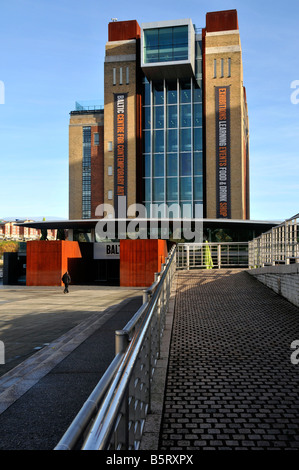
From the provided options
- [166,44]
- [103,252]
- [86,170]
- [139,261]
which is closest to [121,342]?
[139,261]

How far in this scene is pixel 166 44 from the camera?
49.7m

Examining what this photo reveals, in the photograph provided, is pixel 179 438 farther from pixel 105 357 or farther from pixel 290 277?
pixel 290 277

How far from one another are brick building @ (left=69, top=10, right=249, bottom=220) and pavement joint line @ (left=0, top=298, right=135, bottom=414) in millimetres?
41399

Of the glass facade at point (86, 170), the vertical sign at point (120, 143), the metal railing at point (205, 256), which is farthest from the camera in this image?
the glass facade at point (86, 170)

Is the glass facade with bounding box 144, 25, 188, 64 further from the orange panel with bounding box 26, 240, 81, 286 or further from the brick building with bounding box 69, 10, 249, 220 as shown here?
the orange panel with bounding box 26, 240, 81, 286

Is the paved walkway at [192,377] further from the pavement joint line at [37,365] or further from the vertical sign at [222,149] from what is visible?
the vertical sign at [222,149]

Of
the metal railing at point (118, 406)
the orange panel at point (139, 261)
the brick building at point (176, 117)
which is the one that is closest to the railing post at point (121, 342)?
the metal railing at point (118, 406)

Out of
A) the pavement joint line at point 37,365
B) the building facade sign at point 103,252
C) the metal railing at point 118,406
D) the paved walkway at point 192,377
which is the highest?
the building facade sign at point 103,252

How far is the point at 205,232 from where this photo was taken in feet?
138

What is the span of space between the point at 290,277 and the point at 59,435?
835cm

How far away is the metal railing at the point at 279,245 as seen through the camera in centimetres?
1083

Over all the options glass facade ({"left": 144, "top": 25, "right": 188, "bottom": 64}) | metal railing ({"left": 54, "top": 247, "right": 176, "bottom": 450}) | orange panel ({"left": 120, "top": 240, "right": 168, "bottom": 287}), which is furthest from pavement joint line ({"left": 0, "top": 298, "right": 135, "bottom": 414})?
glass facade ({"left": 144, "top": 25, "right": 188, "bottom": 64})

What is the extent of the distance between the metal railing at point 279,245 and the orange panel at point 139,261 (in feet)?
32.0

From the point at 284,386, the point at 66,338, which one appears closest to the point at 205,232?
the point at 66,338
